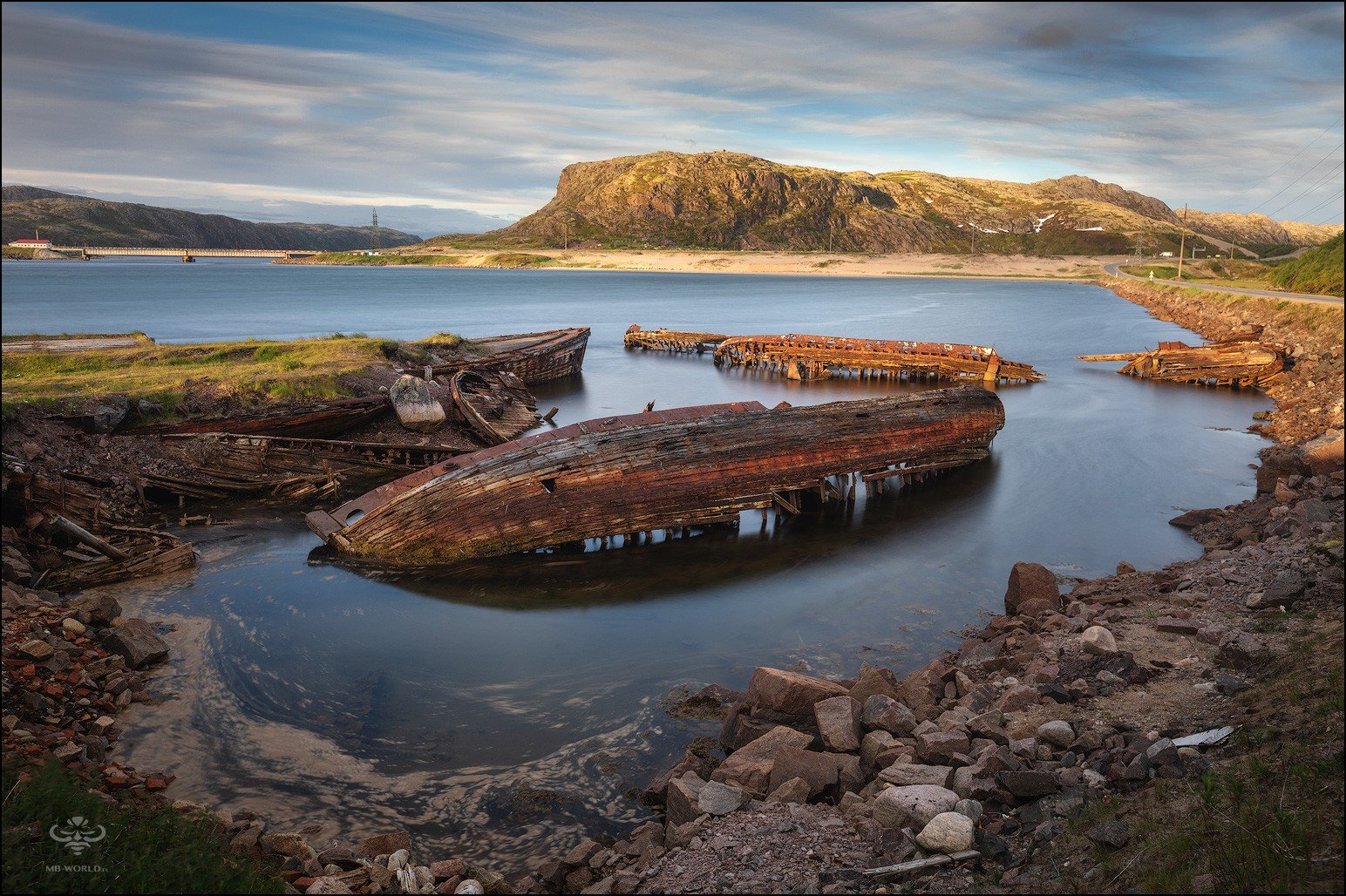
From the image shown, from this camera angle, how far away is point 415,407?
28.2 m

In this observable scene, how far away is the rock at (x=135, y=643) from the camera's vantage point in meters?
12.5

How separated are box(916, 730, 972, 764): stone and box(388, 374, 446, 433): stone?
22.9 metres

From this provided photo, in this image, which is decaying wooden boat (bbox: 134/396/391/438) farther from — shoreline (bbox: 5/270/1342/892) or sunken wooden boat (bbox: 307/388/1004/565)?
shoreline (bbox: 5/270/1342/892)

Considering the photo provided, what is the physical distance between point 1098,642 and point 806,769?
17.3 feet

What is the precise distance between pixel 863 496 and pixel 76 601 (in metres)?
20.0

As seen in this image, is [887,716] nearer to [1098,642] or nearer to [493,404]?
[1098,642]

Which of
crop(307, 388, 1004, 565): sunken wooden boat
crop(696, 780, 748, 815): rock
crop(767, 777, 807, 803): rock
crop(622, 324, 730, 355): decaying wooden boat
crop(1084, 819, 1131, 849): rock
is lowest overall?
crop(696, 780, 748, 815): rock

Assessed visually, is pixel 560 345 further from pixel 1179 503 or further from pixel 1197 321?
pixel 1197 321

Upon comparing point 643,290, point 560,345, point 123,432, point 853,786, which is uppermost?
point 643,290

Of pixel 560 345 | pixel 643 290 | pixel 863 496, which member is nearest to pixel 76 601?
pixel 863 496

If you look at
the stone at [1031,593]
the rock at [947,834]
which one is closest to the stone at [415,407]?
the stone at [1031,593]

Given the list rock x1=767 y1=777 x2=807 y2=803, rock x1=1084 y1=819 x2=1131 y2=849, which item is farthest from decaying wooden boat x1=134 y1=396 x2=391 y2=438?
rock x1=1084 y1=819 x2=1131 y2=849

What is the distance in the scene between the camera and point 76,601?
14.1 m

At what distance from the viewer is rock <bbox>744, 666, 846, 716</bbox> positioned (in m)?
10.5
